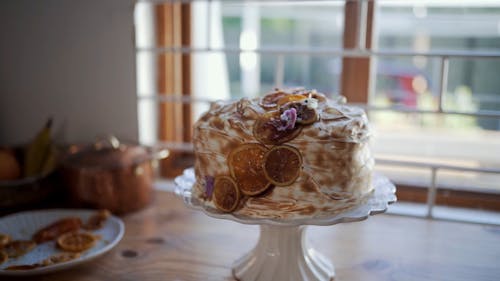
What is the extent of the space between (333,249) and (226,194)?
256 mm

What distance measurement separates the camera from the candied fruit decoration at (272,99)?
1.86ft

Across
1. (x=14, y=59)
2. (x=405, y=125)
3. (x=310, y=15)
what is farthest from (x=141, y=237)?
(x=405, y=125)

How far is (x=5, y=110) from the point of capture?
1.05m

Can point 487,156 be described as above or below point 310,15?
below

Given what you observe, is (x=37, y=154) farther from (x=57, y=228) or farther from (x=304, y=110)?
(x=304, y=110)

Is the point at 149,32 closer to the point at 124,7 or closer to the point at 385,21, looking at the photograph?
the point at 124,7

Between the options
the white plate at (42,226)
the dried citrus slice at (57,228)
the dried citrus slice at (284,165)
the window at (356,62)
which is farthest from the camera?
the window at (356,62)

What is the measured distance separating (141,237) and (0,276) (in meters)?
0.21

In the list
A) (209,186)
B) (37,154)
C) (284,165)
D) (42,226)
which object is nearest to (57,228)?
(42,226)

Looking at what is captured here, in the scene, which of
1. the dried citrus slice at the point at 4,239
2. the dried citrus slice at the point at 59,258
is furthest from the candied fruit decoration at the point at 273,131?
the dried citrus slice at the point at 4,239

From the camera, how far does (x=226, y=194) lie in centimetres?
54

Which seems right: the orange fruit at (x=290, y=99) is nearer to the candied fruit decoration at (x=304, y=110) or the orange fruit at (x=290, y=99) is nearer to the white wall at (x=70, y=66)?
the candied fruit decoration at (x=304, y=110)

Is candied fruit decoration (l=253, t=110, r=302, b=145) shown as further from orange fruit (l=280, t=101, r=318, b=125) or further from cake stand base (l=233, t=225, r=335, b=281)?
cake stand base (l=233, t=225, r=335, b=281)

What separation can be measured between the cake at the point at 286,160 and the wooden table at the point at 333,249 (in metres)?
0.15
